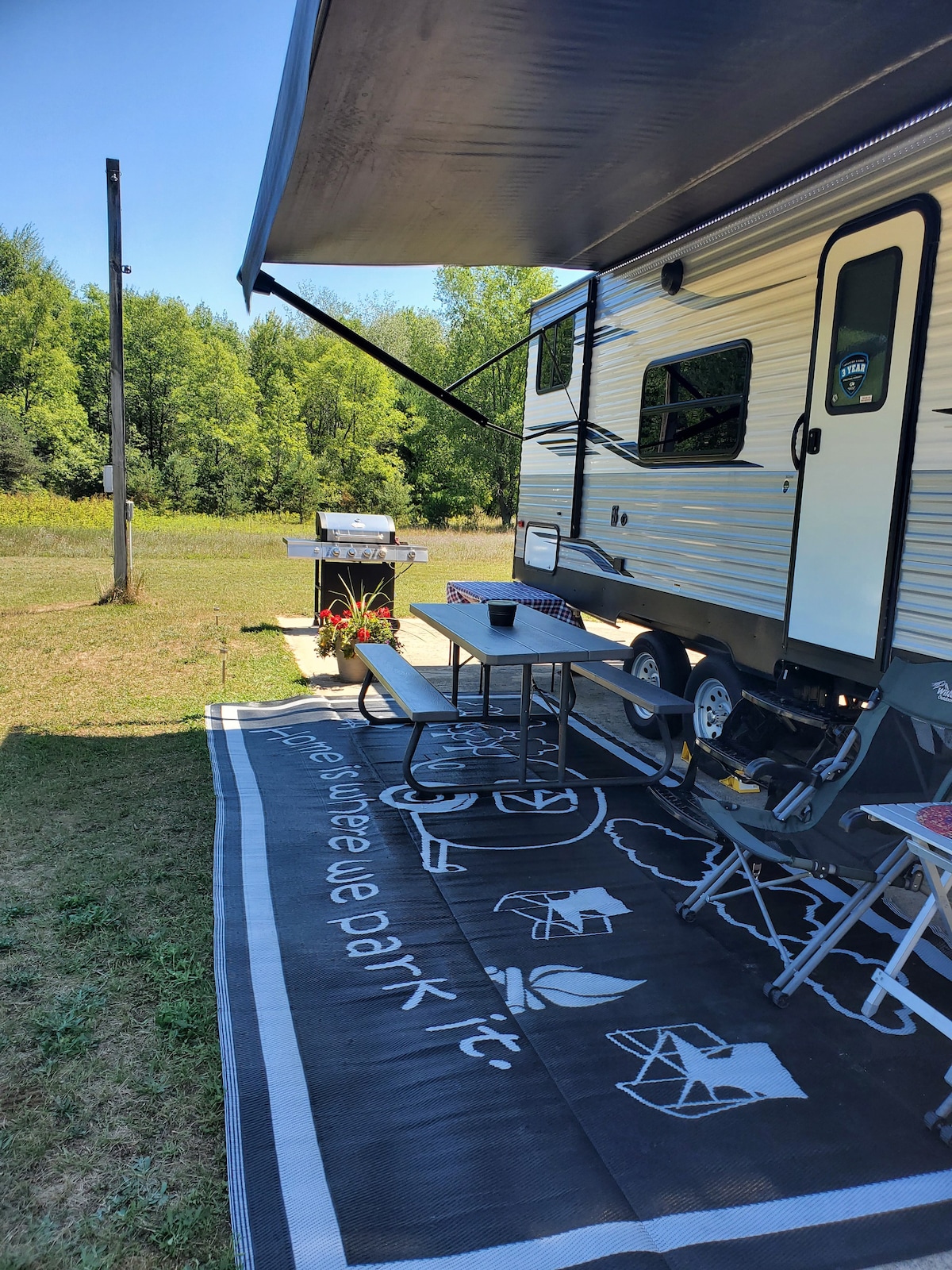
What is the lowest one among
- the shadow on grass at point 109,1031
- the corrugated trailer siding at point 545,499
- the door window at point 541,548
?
the shadow on grass at point 109,1031

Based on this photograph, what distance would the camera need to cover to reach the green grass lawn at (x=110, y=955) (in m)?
1.65

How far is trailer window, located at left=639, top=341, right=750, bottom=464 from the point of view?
4.14m

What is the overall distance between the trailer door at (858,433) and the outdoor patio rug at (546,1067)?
1094 millimetres

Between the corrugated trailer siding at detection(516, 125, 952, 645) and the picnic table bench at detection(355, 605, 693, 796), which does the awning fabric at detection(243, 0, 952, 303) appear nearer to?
the corrugated trailer siding at detection(516, 125, 952, 645)

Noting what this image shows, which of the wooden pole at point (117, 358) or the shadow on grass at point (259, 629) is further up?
the wooden pole at point (117, 358)

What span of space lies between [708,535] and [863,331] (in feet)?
4.18

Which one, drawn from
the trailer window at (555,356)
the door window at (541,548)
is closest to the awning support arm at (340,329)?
the trailer window at (555,356)

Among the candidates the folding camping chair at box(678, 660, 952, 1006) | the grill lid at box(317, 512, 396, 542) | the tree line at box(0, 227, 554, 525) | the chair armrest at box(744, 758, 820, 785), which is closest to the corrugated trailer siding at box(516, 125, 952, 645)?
the folding camping chair at box(678, 660, 952, 1006)

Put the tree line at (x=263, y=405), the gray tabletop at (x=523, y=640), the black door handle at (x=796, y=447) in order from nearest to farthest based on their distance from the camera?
the gray tabletop at (x=523, y=640), the black door handle at (x=796, y=447), the tree line at (x=263, y=405)

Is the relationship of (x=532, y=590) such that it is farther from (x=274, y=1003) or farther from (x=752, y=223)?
(x=274, y=1003)

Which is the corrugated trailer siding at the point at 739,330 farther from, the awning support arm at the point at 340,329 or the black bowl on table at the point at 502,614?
the black bowl on table at the point at 502,614

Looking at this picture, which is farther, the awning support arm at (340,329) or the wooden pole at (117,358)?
the wooden pole at (117,358)

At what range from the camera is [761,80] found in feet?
10.2

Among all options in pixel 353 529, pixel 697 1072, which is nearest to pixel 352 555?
pixel 353 529
